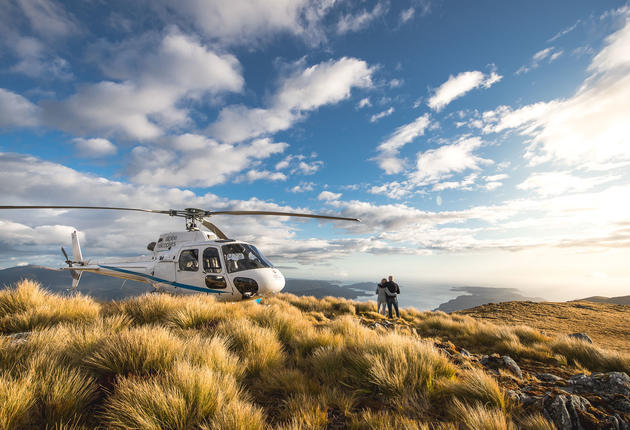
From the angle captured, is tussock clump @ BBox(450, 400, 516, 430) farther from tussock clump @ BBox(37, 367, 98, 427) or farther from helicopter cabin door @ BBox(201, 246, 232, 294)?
helicopter cabin door @ BBox(201, 246, 232, 294)

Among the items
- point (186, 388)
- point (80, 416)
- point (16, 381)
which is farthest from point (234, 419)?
point (16, 381)

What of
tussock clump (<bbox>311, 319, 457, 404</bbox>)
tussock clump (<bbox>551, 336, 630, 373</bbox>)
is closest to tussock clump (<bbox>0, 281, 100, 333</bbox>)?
tussock clump (<bbox>311, 319, 457, 404</bbox>)

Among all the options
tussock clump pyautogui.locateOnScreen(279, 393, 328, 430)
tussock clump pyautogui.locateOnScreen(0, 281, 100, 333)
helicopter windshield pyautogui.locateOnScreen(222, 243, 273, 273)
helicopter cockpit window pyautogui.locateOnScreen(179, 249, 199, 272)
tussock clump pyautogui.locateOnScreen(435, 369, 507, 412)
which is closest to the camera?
tussock clump pyautogui.locateOnScreen(279, 393, 328, 430)

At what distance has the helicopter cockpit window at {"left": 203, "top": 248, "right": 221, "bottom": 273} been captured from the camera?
8.38m

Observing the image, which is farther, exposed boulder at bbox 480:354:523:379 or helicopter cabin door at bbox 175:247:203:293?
helicopter cabin door at bbox 175:247:203:293

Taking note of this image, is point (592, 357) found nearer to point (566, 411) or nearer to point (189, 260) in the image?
point (566, 411)

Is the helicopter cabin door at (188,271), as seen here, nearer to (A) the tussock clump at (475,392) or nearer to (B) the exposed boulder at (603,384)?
(A) the tussock clump at (475,392)

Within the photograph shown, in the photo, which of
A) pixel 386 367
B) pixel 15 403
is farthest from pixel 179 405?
pixel 386 367

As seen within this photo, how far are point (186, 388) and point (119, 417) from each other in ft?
1.77

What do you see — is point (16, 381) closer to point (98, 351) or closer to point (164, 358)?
point (98, 351)

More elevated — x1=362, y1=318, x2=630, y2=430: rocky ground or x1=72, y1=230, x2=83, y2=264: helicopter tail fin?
x1=72, y1=230, x2=83, y2=264: helicopter tail fin

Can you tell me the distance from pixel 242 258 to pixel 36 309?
15.5 ft

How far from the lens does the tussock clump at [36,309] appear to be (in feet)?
15.7

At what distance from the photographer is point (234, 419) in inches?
89.1
